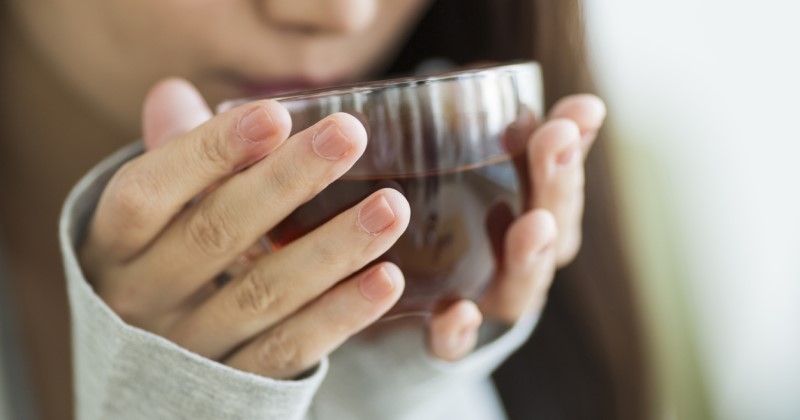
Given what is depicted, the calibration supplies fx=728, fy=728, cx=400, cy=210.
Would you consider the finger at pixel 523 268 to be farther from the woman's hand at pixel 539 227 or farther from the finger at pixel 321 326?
the finger at pixel 321 326

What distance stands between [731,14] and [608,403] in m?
0.95

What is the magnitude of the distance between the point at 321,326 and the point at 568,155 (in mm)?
248

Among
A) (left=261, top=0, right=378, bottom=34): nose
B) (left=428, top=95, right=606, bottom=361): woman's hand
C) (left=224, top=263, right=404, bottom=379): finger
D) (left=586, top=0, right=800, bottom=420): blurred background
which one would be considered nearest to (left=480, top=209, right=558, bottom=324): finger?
(left=428, top=95, right=606, bottom=361): woman's hand

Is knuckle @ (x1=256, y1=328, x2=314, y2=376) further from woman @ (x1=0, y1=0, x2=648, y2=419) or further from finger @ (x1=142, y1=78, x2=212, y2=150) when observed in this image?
finger @ (x1=142, y1=78, x2=212, y2=150)

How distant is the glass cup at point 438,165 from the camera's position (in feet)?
1.54

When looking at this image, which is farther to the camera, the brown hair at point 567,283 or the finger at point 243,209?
the brown hair at point 567,283

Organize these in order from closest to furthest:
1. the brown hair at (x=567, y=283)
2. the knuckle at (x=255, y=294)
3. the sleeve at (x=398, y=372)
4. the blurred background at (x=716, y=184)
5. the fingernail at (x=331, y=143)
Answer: the fingernail at (x=331, y=143), the knuckle at (x=255, y=294), the sleeve at (x=398, y=372), the brown hair at (x=567, y=283), the blurred background at (x=716, y=184)

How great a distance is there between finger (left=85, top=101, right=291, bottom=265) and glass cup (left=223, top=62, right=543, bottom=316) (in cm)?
4

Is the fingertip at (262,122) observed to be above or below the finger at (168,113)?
above

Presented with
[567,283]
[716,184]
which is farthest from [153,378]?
[716,184]

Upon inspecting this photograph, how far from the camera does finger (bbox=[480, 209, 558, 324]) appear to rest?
0.59 m

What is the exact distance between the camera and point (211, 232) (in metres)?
0.50

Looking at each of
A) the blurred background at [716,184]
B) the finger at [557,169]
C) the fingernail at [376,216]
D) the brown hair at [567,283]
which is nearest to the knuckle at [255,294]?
the fingernail at [376,216]

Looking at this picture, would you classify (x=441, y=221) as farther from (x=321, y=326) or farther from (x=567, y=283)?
(x=567, y=283)
